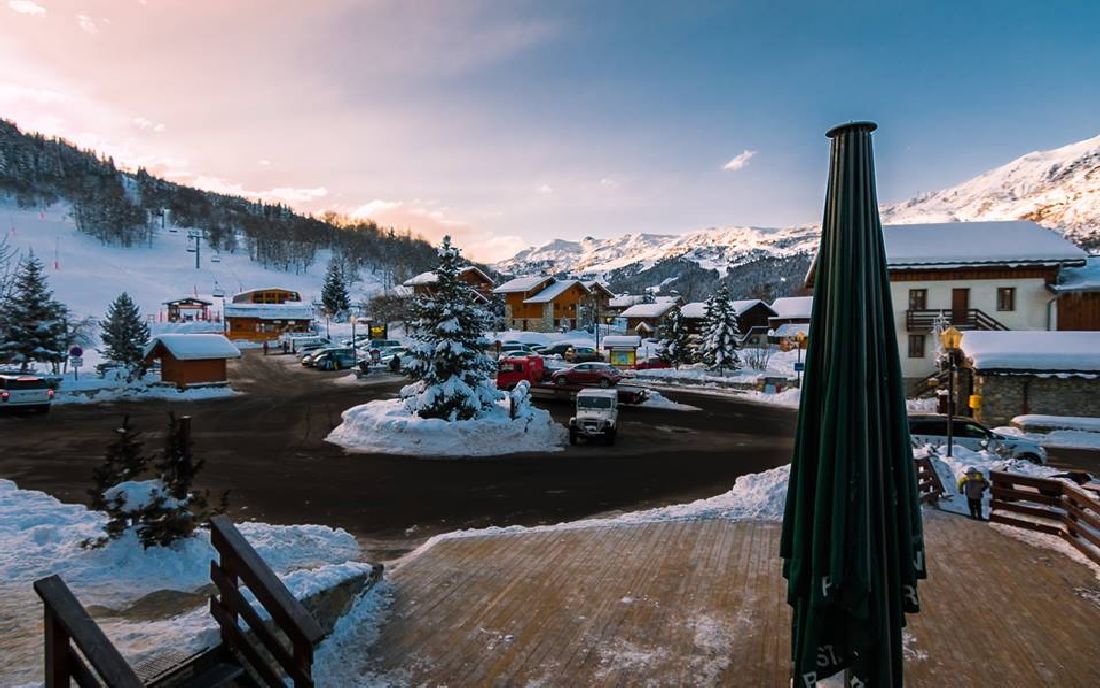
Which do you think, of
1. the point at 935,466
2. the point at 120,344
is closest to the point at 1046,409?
→ the point at 935,466

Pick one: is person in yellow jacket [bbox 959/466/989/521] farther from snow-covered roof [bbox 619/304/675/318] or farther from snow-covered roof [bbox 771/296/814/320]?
snow-covered roof [bbox 619/304/675/318]

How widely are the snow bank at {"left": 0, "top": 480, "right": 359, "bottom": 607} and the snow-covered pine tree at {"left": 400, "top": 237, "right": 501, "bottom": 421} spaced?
11.0 m

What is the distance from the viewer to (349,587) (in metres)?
7.01

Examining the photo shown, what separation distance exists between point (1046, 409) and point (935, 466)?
1675cm

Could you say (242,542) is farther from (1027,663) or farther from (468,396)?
(468,396)

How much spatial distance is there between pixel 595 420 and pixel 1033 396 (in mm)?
18874

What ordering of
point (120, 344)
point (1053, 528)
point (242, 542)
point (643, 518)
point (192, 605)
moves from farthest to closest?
point (120, 344), point (643, 518), point (1053, 528), point (192, 605), point (242, 542)

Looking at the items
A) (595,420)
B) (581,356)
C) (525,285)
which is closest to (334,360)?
(581,356)

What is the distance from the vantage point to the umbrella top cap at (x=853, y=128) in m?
4.30

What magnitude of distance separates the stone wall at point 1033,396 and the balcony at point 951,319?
6748 millimetres

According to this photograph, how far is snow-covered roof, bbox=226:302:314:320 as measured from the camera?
7794 centimetres

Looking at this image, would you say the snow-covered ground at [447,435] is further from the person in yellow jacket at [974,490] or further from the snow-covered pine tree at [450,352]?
the person in yellow jacket at [974,490]

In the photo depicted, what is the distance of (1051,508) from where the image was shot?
1010cm

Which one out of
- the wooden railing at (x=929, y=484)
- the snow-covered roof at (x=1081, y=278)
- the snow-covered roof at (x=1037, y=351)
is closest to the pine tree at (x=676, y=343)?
the snow-covered roof at (x=1037, y=351)
